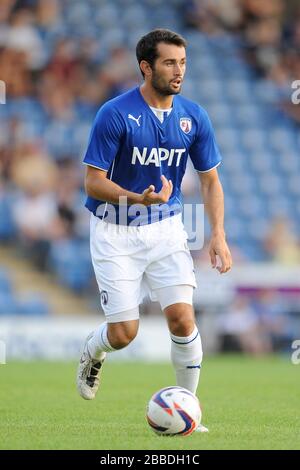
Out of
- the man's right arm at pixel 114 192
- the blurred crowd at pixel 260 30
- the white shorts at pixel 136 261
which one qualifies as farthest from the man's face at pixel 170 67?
the blurred crowd at pixel 260 30

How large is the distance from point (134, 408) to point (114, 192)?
2.39 meters

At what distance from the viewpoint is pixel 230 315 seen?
16.6 meters

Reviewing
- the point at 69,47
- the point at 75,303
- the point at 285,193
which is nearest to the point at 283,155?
the point at 285,193

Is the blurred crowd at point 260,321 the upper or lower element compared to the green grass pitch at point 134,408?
lower

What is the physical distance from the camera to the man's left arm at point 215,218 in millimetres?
7254

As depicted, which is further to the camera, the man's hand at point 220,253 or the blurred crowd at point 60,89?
the blurred crowd at point 60,89

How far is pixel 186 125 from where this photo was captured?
7.45 m

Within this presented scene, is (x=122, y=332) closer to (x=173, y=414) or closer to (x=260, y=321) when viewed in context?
(x=173, y=414)

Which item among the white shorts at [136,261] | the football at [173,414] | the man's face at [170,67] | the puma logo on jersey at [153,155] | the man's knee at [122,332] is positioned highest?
the man's face at [170,67]

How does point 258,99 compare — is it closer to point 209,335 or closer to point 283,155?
point 283,155

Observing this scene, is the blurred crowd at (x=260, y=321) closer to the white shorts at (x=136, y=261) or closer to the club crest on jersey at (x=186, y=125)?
the white shorts at (x=136, y=261)

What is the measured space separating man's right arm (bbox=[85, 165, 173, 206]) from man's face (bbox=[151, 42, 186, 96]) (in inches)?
28.3

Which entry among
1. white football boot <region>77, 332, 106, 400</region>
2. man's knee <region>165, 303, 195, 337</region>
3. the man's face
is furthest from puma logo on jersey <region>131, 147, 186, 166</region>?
white football boot <region>77, 332, 106, 400</region>

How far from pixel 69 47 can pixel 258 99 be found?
423cm
